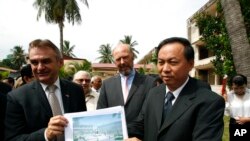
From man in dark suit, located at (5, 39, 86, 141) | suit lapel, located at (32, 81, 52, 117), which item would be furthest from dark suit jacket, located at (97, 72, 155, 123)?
suit lapel, located at (32, 81, 52, 117)

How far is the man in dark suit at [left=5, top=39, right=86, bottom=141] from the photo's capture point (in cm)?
283

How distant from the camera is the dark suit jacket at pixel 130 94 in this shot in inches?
193

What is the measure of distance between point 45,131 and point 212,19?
466 inches

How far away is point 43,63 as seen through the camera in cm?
297

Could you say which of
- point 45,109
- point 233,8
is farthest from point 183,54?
point 233,8

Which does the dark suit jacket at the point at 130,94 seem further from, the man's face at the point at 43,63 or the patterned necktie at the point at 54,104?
the man's face at the point at 43,63

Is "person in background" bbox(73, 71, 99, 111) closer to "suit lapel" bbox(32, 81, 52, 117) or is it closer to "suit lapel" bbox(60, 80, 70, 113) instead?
"suit lapel" bbox(60, 80, 70, 113)

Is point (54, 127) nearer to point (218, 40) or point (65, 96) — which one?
point (65, 96)

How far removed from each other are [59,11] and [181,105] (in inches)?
1336

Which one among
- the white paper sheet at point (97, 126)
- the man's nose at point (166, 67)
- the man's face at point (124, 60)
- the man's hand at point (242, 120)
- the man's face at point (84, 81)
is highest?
the man's face at point (124, 60)

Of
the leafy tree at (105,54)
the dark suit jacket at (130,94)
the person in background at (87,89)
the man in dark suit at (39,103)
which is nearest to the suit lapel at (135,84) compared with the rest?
the dark suit jacket at (130,94)

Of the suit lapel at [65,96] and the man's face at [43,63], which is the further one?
the suit lapel at [65,96]

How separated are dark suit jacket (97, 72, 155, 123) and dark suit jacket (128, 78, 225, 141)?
183 centimetres

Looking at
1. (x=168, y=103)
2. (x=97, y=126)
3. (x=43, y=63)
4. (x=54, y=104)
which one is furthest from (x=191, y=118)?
(x=43, y=63)
